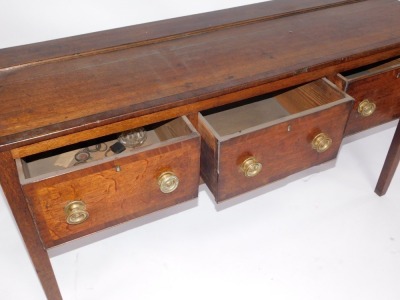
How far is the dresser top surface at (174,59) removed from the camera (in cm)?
102

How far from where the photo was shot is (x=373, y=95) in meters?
1.32

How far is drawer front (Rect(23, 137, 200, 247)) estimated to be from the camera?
97 centimetres

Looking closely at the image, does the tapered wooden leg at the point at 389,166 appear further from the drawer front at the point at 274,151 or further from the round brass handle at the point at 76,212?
the round brass handle at the point at 76,212

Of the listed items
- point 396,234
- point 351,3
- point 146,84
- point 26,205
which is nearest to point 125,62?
point 146,84

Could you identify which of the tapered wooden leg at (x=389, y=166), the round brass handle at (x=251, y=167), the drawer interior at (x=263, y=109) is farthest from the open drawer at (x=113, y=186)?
the tapered wooden leg at (x=389, y=166)

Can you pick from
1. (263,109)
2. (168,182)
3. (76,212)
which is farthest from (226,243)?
(76,212)

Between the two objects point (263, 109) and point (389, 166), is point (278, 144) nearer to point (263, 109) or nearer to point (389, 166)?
point (263, 109)

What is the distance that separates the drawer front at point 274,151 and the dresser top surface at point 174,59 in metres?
0.13

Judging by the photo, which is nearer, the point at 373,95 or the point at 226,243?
the point at 373,95

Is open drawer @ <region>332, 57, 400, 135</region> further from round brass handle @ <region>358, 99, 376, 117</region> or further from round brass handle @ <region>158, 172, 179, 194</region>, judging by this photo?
round brass handle @ <region>158, 172, 179, 194</region>

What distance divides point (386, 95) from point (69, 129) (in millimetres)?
935

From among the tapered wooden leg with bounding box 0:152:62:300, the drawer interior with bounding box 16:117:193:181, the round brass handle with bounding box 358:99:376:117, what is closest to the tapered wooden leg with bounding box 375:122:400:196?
the round brass handle with bounding box 358:99:376:117

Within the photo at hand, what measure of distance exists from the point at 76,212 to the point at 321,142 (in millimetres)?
653

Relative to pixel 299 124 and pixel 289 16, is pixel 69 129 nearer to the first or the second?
pixel 299 124
